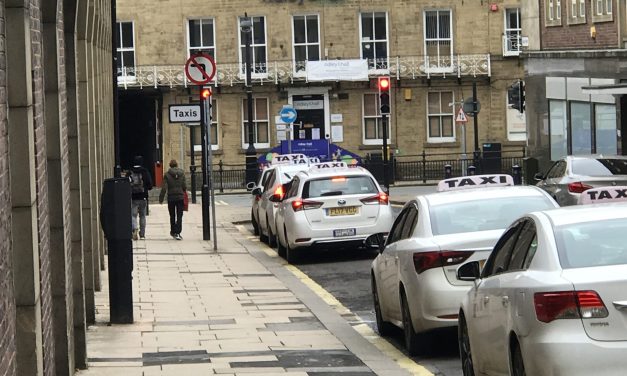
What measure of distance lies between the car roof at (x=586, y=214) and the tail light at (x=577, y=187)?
1693 cm

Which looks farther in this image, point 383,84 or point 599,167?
point 383,84

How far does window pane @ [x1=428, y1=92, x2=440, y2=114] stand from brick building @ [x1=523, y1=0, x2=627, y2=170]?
36.8 feet

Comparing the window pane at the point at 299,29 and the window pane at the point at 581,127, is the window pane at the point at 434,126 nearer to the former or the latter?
the window pane at the point at 299,29

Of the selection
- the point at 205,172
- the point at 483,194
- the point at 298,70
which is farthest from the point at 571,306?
the point at 298,70

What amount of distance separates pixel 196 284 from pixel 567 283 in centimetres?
1300

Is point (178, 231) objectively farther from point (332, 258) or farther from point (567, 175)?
point (567, 175)

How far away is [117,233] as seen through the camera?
1533 cm

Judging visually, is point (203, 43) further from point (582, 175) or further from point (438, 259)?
point (438, 259)

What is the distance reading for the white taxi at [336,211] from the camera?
23547mm

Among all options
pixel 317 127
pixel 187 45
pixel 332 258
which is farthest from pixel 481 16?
pixel 332 258

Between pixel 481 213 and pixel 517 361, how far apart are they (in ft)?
14.8

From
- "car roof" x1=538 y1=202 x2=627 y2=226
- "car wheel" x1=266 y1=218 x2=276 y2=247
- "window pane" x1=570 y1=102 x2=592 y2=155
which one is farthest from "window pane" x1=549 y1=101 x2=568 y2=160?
Answer: "car roof" x1=538 y1=202 x2=627 y2=226

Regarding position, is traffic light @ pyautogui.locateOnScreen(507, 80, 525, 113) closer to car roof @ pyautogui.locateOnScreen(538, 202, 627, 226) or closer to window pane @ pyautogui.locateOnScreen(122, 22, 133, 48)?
window pane @ pyautogui.locateOnScreen(122, 22, 133, 48)

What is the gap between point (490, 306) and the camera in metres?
9.50
